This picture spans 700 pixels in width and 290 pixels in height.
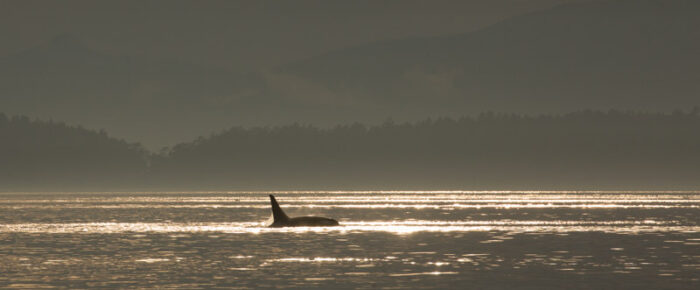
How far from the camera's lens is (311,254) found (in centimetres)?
6644

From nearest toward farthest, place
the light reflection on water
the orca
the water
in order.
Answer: the water → the light reflection on water → the orca

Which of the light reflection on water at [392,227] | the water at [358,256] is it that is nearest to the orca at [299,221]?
the light reflection on water at [392,227]

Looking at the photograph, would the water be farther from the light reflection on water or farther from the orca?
the orca

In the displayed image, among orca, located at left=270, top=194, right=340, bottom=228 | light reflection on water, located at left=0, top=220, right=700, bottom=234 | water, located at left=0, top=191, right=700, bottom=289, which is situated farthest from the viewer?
orca, located at left=270, top=194, right=340, bottom=228

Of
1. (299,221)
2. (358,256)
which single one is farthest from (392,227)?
(358,256)

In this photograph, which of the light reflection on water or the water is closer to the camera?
the water

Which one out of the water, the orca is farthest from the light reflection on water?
the orca

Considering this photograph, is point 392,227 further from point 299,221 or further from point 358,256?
point 358,256

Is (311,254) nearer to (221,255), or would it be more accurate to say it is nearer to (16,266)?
(221,255)

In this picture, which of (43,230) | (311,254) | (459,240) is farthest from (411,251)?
(43,230)

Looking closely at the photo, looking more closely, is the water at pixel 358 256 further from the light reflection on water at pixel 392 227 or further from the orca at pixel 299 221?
the orca at pixel 299 221

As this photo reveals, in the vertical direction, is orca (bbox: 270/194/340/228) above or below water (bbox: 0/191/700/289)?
above

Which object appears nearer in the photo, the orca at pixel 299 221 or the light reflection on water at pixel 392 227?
the light reflection on water at pixel 392 227

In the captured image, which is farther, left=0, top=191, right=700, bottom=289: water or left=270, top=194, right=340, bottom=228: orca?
left=270, top=194, right=340, bottom=228: orca
